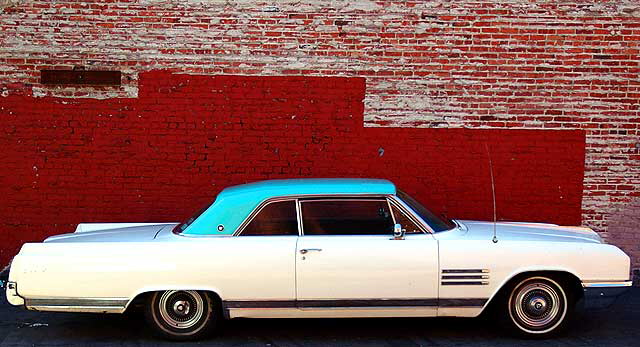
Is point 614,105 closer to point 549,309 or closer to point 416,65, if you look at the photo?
point 416,65

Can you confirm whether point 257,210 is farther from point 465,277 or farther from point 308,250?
point 465,277

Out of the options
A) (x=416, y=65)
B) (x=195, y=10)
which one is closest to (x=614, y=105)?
(x=416, y=65)

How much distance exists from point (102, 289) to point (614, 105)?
6.23 m

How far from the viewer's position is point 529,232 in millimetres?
6789

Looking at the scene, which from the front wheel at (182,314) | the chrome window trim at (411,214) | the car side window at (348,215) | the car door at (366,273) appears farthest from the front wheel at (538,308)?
the front wheel at (182,314)

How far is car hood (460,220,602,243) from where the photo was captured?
6.56m

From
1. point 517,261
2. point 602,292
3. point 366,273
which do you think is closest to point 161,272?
point 366,273

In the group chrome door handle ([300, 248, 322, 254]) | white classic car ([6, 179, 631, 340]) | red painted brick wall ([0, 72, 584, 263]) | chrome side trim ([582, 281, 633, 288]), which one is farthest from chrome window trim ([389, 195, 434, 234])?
red painted brick wall ([0, 72, 584, 263])

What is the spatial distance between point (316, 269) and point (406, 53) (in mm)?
3731

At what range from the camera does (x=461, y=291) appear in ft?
20.7

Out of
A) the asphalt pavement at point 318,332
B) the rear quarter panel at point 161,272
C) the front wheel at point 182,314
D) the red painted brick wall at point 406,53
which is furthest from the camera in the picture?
the red painted brick wall at point 406,53

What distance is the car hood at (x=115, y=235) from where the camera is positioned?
650 cm

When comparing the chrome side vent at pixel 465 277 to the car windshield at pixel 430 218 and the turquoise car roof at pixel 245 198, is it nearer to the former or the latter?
the car windshield at pixel 430 218

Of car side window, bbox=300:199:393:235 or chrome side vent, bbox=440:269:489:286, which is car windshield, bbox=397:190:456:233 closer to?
car side window, bbox=300:199:393:235
